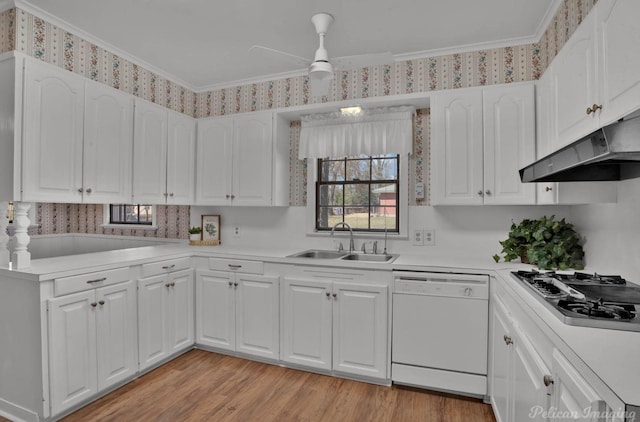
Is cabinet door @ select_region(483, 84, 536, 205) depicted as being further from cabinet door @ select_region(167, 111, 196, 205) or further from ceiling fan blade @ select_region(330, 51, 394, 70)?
cabinet door @ select_region(167, 111, 196, 205)

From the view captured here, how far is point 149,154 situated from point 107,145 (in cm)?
42

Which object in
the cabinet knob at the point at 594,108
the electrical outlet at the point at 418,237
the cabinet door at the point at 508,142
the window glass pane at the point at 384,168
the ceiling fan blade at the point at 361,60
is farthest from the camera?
the window glass pane at the point at 384,168

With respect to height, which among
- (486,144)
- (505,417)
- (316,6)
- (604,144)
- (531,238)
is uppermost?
(316,6)

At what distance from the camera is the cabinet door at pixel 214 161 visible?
3.55 m

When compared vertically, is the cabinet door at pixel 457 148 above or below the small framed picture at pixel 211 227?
above

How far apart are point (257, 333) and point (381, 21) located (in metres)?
2.67

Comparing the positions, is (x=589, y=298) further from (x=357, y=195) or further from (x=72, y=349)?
(x=72, y=349)

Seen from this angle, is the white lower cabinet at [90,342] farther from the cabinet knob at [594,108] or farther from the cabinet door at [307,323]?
the cabinet knob at [594,108]

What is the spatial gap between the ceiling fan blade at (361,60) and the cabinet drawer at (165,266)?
2.09 metres

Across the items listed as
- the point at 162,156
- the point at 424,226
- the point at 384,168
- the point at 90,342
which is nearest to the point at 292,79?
the point at 384,168

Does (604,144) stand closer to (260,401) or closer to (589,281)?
(589,281)

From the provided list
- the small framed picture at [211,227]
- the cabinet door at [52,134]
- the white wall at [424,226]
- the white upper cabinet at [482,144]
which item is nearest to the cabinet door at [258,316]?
the white wall at [424,226]

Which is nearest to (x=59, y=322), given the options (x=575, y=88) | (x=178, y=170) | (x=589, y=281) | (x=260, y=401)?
(x=260, y=401)

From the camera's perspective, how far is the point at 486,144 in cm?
269
